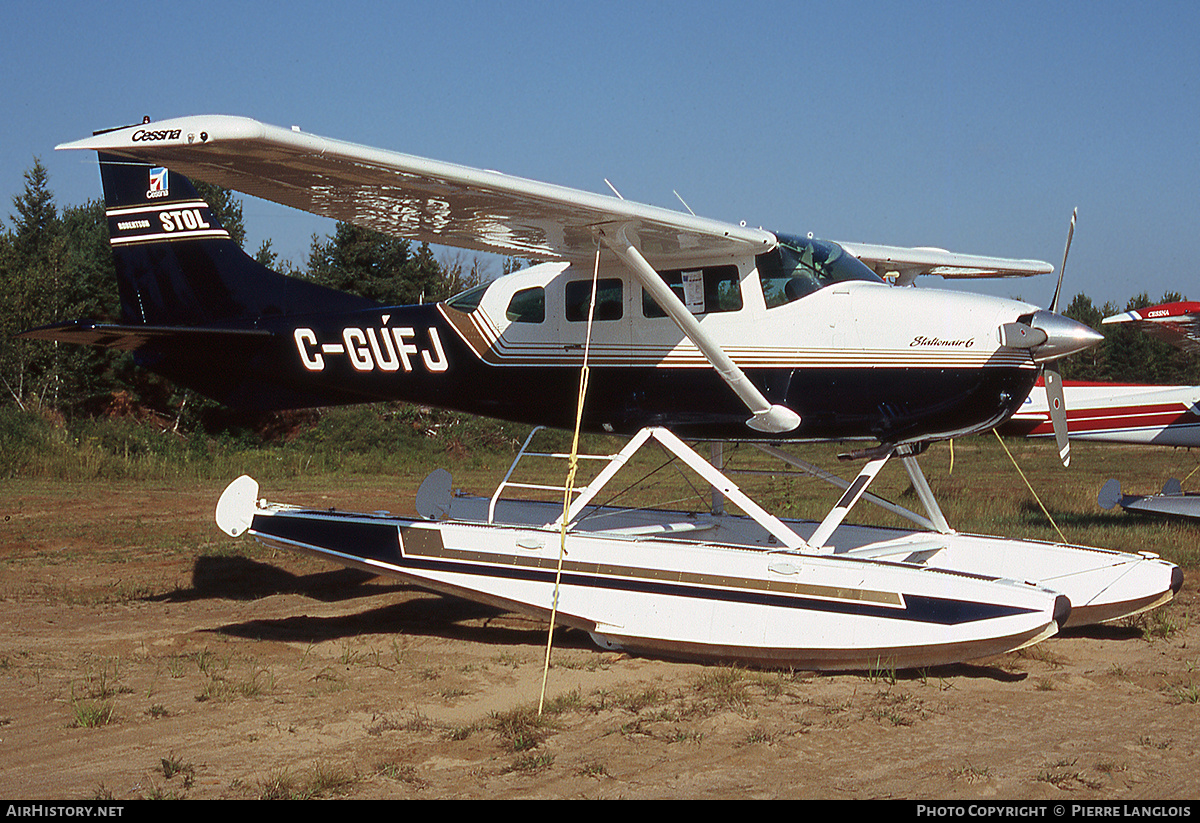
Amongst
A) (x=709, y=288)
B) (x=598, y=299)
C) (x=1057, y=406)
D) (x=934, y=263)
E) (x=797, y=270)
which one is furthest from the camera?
(x=934, y=263)

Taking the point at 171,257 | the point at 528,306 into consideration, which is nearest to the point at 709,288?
the point at 528,306

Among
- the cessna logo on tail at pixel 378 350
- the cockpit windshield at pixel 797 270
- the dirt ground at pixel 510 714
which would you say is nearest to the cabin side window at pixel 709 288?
the cockpit windshield at pixel 797 270

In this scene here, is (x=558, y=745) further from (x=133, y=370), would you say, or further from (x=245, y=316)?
(x=133, y=370)

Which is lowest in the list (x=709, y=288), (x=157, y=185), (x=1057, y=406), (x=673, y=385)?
(x=1057, y=406)

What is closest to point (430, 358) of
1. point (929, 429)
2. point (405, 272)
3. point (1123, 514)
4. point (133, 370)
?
point (929, 429)

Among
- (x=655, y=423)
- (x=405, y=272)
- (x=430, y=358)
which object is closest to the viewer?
(x=655, y=423)

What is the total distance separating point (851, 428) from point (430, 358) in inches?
147

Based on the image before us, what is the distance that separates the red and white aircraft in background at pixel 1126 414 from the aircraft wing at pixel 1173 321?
6cm

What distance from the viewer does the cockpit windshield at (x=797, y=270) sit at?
7.16 m

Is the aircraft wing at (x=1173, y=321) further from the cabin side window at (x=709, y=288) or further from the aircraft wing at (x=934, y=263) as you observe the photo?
the cabin side window at (x=709, y=288)

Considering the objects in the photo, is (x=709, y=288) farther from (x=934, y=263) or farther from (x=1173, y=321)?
(x=1173, y=321)

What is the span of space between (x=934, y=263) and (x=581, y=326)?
4238 millimetres

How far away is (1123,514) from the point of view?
14.6 metres

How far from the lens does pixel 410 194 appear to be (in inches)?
255
